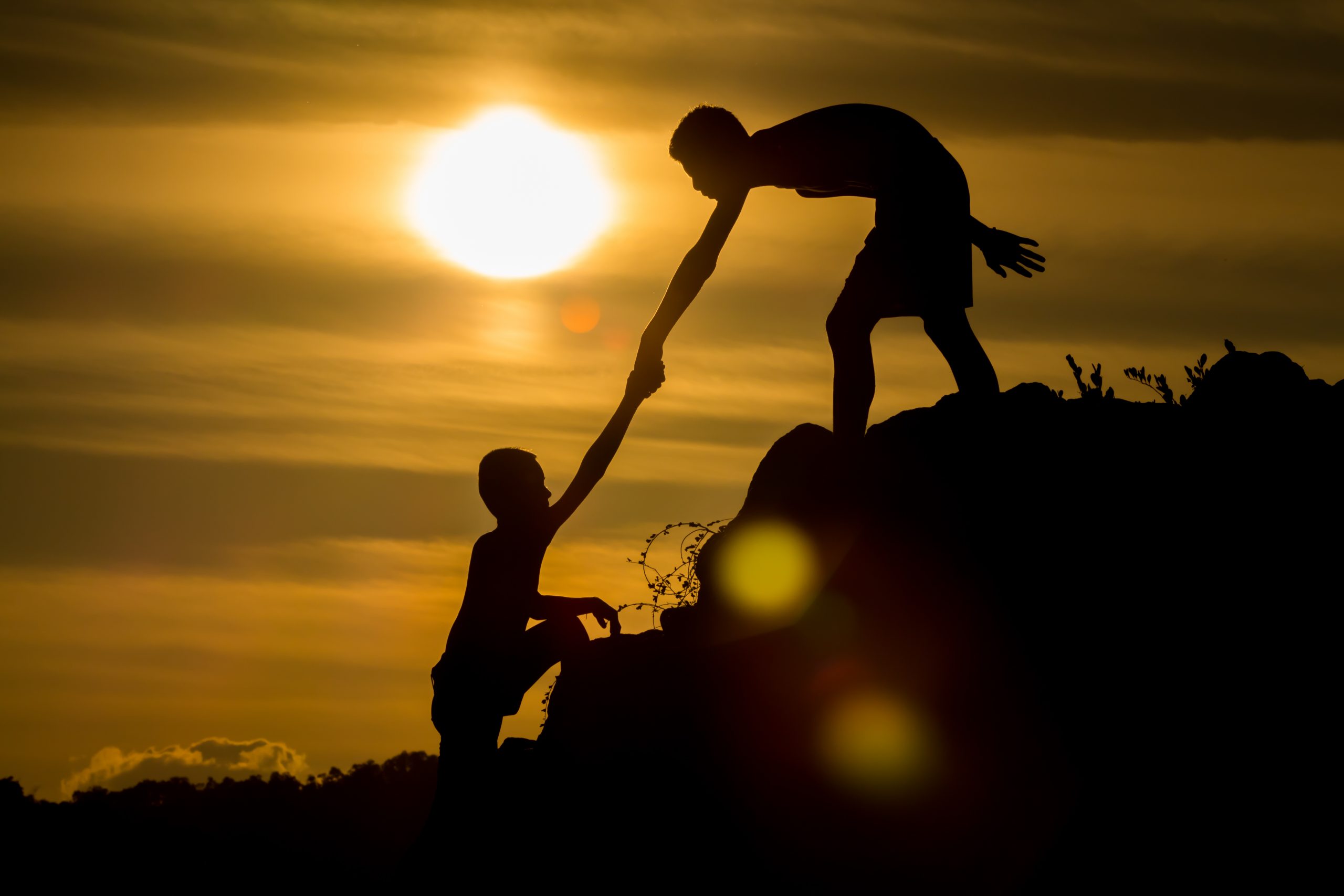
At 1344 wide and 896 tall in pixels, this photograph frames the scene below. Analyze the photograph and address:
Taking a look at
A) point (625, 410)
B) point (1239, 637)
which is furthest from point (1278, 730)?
point (625, 410)

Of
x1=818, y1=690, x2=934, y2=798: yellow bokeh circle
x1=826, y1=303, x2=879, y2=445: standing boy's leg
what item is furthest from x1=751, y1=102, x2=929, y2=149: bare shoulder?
x1=818, y1=690, x2=934, y2=798: yellow bokeh circle

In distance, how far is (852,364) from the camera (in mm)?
8805

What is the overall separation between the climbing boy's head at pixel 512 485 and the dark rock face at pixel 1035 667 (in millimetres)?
1318

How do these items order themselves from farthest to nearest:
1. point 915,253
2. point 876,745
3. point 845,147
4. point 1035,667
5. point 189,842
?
point 189,842 < point 845,147 < point 915,253 < point 876,745 < point 1035,667

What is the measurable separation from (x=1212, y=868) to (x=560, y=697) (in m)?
→ 4.10

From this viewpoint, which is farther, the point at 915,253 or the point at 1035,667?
the point at 915,253

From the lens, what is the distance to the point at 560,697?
28.8 ft

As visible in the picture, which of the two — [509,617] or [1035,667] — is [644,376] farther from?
[1035,667]

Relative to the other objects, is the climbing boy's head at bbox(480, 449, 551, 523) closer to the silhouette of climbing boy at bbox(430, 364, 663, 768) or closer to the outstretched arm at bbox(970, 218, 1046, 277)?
the silhouette of climbing boy at bbox(430, 364, 663, 768)

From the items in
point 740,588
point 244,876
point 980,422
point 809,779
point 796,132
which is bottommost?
point 244,876

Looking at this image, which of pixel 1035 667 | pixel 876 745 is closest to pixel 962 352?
pixel 1035 667

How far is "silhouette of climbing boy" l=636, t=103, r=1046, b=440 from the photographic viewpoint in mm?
8734

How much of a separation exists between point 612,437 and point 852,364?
167cm

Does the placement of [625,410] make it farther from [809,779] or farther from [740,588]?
[809,779]
